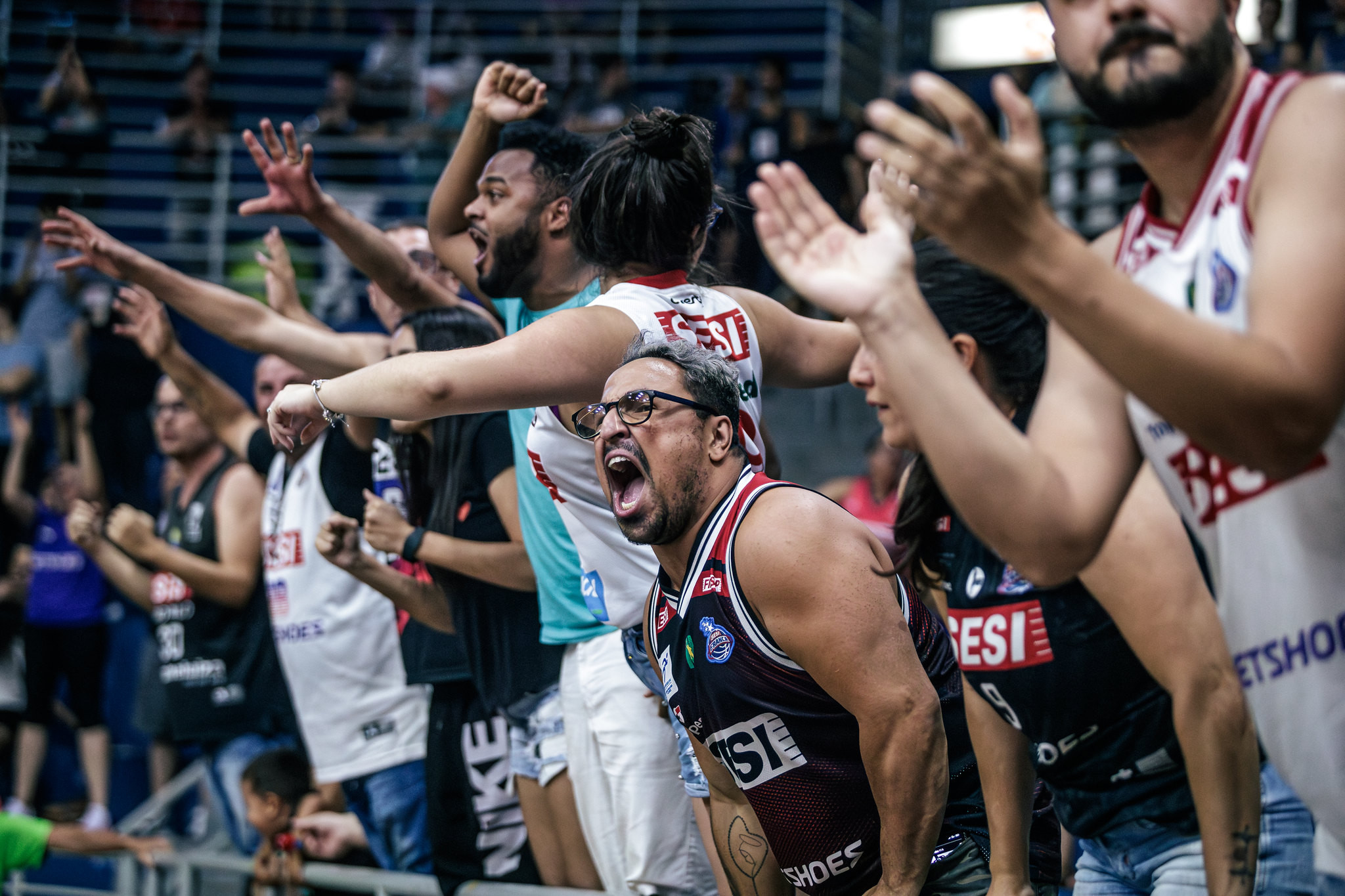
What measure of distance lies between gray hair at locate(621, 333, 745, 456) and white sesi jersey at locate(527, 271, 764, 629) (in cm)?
5

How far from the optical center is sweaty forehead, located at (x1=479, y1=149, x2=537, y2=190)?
3.50 metres

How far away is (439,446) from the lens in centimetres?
403

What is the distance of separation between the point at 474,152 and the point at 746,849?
6.84ft

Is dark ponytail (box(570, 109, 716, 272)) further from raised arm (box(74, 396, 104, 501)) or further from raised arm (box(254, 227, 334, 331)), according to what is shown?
raised arm (box(74, 396, 104, 501))

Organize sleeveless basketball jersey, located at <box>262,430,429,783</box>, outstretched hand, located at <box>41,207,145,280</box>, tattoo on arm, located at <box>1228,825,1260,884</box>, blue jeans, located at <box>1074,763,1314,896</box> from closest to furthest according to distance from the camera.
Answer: tattoo on arm, located at <box>1228,825,1260,884</box> < blue jeans, located at <box>1074,763,1314,896</box> < outstretched hand, located at <box>41,207,145,280</box> < sleeveless basketball jersey, located at <box>262,430,429,783</box>

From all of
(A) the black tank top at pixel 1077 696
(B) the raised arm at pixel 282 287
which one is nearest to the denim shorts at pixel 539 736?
(A) the black tank top at pixel 1077 696

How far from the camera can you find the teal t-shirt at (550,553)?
3471 mm

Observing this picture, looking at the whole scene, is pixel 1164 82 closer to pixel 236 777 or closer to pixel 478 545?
pixel 478 545

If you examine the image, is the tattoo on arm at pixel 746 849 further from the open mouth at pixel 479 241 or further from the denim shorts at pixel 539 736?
the open mouth at pixel 479 241

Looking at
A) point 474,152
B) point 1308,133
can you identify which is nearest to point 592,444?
point 474,152

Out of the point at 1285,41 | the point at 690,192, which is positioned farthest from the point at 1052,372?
the point at 1285,41

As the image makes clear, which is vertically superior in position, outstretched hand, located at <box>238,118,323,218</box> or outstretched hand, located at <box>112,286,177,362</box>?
outstretched hand, located at <box>238,118,323,218</box>

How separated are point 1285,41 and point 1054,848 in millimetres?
6915

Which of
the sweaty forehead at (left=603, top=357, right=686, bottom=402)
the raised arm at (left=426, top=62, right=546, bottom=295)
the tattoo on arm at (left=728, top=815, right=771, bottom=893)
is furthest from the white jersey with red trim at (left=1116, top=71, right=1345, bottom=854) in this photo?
the raised arm at (left=426, top=62, right=546, bottom=295)
